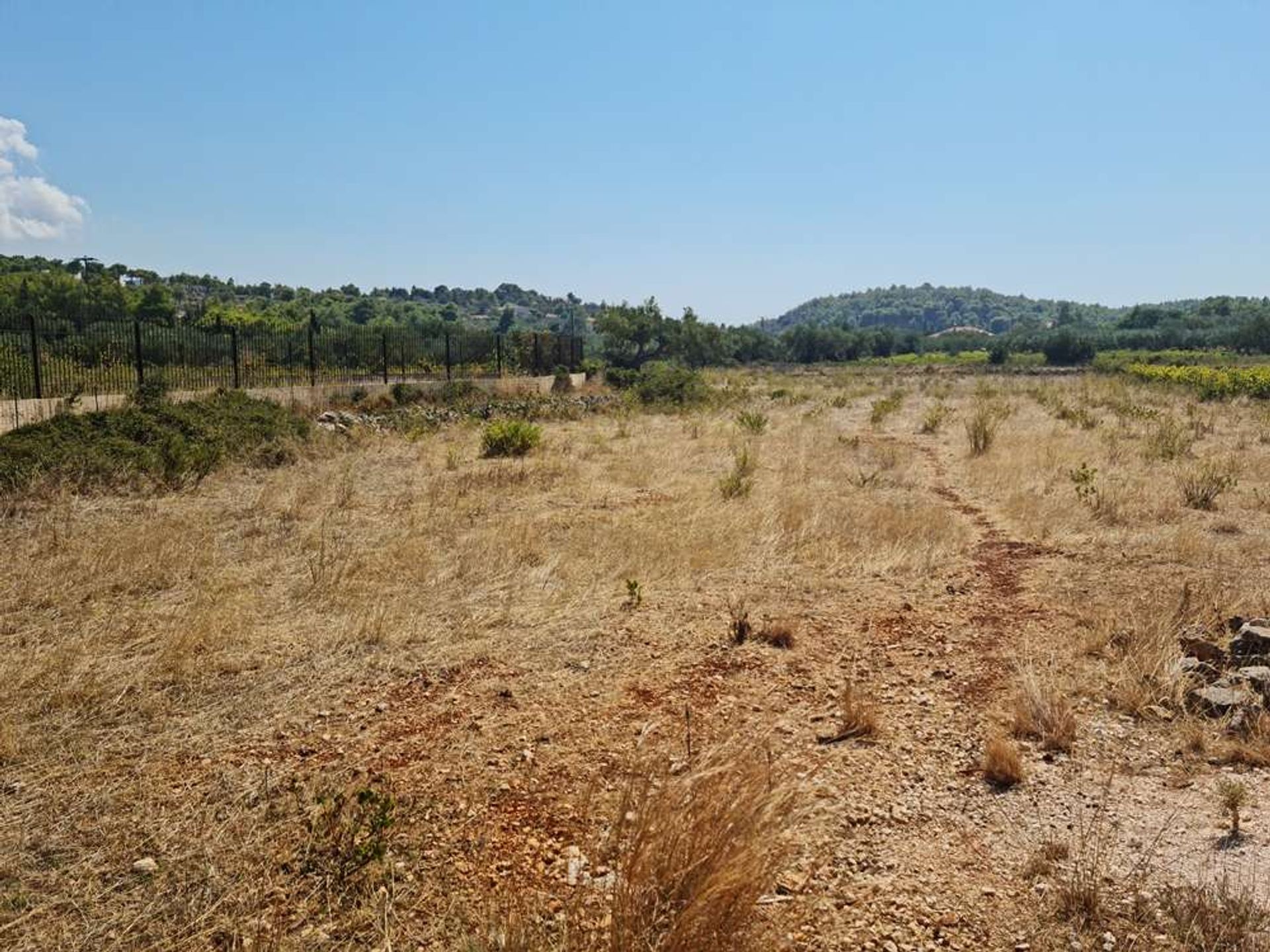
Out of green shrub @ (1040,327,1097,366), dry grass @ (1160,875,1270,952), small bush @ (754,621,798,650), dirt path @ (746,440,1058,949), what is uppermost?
green shrub @ (1040,327,1097,366)

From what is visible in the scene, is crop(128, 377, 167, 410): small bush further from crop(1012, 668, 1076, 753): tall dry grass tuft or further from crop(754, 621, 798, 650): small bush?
crop(1012, 668, 1076, 753): tall dry grass tuft

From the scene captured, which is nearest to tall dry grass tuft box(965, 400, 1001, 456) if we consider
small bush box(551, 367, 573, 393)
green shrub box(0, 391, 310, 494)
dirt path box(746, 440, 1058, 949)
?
dirt path box(746, 440, 1058, 949)

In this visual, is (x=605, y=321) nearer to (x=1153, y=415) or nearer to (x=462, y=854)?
(x=1153, y=415)

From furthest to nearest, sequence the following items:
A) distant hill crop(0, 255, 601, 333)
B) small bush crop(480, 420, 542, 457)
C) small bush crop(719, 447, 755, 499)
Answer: distant hill crop(0, 255, 601, 333) < small bush crop(480, 420, 542, 457) < small bush crop(719, 447, 755, 499)

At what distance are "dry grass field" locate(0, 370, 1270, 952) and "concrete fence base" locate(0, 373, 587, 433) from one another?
5.00 m

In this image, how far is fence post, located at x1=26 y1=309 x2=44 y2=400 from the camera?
14.1 metres

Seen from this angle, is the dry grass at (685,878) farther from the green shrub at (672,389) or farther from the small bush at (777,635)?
the green shrub at (672,389)

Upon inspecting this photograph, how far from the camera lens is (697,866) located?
2.27 meters

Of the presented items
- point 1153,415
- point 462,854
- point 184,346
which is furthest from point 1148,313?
point 462,854

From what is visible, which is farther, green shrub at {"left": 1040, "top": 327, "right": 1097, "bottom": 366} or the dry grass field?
green shrub at {"left": 1040, "top": 327, "right": 1097, "bottom": 366}

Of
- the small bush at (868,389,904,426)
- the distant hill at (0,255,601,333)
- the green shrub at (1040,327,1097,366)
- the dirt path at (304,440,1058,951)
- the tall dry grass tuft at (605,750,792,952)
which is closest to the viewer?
the tall dry grass tuft at (605,750,792,952)

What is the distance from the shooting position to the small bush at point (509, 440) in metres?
14.7

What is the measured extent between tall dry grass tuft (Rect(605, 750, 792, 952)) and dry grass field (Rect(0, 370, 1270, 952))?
0.01 m

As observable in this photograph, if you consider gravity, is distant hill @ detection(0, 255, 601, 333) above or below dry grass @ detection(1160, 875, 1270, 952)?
above
